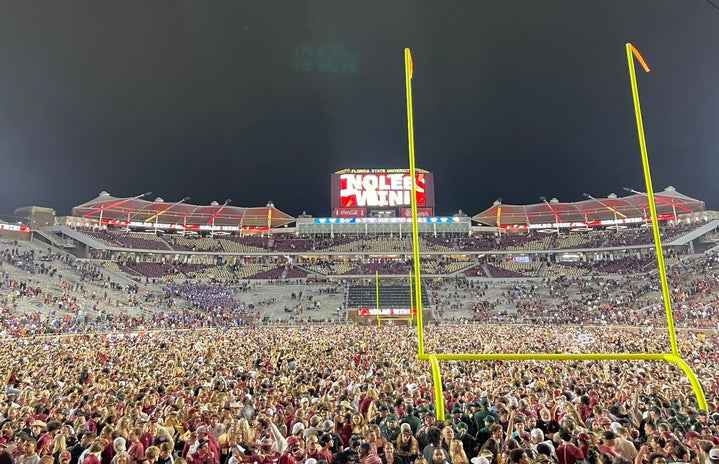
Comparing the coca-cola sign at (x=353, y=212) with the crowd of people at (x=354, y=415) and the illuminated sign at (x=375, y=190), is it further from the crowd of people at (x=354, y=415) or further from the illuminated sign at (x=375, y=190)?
the crowd of people at (x=354, y=415)

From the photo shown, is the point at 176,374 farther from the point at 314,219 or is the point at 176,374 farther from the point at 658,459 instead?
the point at 314,219

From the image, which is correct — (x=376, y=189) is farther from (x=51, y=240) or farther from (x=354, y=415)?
(x=354, y=415)

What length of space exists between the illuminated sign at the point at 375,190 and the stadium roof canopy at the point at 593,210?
1608 cm

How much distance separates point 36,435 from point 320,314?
44.5 metres

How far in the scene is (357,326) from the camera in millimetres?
40656

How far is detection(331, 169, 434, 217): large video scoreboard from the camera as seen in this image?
66.4 m

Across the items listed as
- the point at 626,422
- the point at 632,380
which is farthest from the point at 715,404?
the point at 626,422

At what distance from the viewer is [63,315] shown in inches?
1564

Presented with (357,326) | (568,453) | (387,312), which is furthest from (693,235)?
(568,453)

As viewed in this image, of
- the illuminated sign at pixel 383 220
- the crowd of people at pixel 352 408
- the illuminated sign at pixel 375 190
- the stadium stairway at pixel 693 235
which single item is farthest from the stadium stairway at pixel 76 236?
the stadium stairway at pixel 693 235

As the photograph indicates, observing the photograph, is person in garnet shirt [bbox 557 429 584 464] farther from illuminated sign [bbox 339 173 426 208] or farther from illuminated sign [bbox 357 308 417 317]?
illuminated sign [bbox 339 173 426 208]

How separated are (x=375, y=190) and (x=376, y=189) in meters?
0.23

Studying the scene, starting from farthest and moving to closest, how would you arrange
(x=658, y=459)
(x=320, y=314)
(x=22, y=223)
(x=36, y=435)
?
(x=22, y=223), (x=320, y=314), (x=36, y=435), (x=658, y=459)

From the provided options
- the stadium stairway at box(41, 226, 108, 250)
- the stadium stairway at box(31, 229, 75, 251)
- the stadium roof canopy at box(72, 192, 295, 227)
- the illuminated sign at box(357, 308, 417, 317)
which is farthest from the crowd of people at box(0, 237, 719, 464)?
the stadium roof canopy at box(72, 192, 295, 227)
